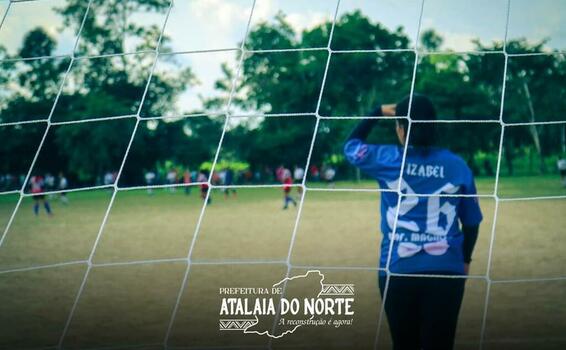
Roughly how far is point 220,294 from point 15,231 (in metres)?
5.89

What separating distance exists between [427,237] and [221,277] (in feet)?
9.82

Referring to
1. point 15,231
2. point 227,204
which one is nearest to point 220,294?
point 15,231

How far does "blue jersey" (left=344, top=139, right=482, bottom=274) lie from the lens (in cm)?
166

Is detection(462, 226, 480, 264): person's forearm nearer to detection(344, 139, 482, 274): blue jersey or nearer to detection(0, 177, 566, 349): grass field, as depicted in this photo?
detection(344, 139, 482, 274): blue jersey

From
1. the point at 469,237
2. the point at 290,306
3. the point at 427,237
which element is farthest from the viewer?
the point at 290,306

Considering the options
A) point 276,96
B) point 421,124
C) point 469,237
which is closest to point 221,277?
point 469,237

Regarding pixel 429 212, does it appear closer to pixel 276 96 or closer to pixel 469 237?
pixel 469 237

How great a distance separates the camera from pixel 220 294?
153 inches

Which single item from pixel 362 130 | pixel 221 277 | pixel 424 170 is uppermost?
pixel 362 130

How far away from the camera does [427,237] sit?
5.45ft

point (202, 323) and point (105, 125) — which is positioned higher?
point (105, 125)

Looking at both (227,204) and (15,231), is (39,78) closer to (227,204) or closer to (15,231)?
(15,231)

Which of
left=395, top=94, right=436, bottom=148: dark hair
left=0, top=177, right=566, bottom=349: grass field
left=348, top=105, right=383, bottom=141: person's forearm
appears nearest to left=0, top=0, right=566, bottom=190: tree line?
left=0, top=177, right=566, bottom=349: grass field

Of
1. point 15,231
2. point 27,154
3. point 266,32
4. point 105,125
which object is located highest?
point 266,32
